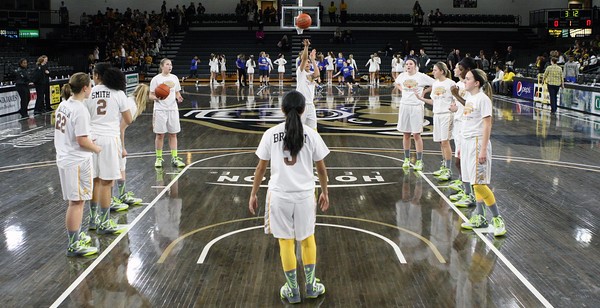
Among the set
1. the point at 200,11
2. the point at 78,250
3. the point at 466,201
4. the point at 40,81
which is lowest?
the point at 78,250

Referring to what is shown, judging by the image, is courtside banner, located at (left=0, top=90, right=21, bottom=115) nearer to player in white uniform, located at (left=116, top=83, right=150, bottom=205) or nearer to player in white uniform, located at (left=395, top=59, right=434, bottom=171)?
player in white uniform, located at (left=116, top=83, right=150, bottom=205)

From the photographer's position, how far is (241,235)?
319 inches

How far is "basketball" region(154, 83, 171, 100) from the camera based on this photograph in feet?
37.4

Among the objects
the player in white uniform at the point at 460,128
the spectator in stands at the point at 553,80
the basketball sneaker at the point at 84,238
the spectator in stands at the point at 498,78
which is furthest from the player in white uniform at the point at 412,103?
the spectator in stands at the point at 498,78

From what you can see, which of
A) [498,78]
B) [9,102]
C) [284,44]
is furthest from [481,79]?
[284,44]

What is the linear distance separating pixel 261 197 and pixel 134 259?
10.2 feet

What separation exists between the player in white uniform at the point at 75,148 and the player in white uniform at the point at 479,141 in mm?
Answer: 4158

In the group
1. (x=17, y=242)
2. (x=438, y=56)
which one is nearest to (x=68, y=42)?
(x=438, y=56)

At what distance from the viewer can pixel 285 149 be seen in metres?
5.71

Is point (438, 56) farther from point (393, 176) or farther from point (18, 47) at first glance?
point (393, 176)

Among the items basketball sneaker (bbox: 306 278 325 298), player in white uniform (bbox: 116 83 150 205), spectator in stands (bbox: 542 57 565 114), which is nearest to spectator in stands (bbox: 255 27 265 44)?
spectator in stands (bbox: 542 57 565 114)

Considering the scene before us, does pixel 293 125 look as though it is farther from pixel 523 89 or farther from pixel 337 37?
pixel 337 37

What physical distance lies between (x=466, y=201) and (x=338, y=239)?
2416 mm

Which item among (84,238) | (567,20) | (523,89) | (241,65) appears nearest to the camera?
(84,238)
